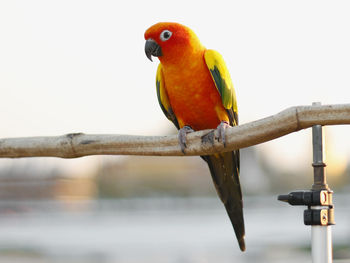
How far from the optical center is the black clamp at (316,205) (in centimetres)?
95

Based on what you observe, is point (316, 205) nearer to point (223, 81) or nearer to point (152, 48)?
point (223, 81)

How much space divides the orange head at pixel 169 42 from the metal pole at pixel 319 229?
3.23 ft

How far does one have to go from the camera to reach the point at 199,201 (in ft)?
60.0

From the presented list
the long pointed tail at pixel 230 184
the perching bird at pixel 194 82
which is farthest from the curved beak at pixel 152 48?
the long pointed tail at pixel 230 184

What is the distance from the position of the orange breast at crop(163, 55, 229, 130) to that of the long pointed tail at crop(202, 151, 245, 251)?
0.14 metres

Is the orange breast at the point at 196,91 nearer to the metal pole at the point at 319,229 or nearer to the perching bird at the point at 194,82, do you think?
the perching bird at the point at 194,82

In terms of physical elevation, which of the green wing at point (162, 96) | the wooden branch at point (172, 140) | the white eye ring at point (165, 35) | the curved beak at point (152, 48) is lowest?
the wooden branch at point (172, 140)

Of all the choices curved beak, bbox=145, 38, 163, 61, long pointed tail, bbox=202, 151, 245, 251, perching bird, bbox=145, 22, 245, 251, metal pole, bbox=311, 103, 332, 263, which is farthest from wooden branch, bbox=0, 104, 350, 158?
curved beak, bbox=145, 38, 163, 61

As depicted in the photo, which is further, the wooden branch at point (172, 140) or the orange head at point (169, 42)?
the orange head at point (169, 42)

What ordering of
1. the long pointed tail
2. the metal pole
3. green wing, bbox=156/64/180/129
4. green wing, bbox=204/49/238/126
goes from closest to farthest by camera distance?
the metal pole < the long pointed tail < green wing, bbox=204/49/238/126 < green wing, bbox=156/64/180/129

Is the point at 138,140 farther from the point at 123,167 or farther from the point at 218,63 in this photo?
the point at 123,167

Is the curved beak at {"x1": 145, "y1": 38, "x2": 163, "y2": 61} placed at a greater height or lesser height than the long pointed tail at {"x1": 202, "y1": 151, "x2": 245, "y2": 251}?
greater

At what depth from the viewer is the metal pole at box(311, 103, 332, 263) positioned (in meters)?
0.94

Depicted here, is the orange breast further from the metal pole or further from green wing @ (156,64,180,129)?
the metal pole
